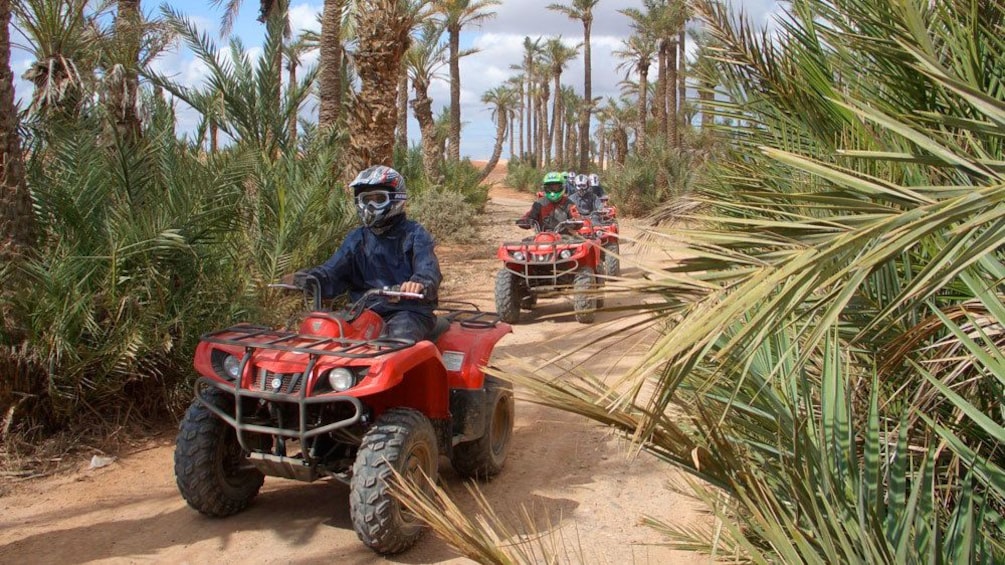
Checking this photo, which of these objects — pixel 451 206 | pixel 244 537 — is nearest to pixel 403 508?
pixel 244 537

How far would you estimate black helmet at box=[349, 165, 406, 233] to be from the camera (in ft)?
15.3

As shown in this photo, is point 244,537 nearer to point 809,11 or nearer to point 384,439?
point 384,439

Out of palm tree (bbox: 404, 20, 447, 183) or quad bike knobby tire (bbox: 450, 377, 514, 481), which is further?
palm tree (bbox: 404, 20, 447, 183)

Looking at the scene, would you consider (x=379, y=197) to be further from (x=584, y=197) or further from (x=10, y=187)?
(x=584, y=197)

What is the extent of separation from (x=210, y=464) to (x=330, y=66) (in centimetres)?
960

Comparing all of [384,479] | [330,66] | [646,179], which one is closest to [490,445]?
[384,479]

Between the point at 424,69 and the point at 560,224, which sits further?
the point at 424,69

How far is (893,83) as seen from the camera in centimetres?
262

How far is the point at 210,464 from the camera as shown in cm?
395

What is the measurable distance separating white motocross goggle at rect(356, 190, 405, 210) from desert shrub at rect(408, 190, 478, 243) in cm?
1145

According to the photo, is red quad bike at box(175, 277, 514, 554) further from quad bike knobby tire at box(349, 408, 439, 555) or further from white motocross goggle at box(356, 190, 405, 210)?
white motocross goggle at box(356, 190, 405, 210)

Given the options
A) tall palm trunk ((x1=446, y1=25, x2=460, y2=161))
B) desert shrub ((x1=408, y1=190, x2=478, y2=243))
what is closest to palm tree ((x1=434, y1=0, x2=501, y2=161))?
tall palm trunk ((x1=446, y1=25, x2=460, y2=161))

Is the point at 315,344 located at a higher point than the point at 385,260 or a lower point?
lower

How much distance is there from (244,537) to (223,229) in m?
2.46
